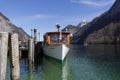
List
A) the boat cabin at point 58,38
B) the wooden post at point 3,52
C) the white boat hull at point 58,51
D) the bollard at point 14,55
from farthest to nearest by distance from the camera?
the boat cabin at point 58,38 → the white boat hull at point 58,51 → the bollard at point 14,55 → the wooden post at point 3,52

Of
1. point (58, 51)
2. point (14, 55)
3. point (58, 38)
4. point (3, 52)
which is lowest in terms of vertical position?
point (58, 51)

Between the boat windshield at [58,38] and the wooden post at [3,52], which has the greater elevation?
the boat windshield at [58,38]

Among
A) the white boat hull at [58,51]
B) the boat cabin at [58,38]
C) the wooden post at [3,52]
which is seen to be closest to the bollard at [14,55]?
the wooden post at [3,52]

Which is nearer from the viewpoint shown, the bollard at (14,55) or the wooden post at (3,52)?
the wooden post at (3,52)

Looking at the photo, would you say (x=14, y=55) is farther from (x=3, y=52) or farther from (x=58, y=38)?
(x=58, y=38)

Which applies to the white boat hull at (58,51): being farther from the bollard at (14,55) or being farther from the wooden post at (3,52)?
the wooden post at (3,52)

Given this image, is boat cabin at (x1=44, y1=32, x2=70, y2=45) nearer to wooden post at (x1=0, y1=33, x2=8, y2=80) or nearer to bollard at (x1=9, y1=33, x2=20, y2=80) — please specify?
bollard at (x1=9, y1=33, x2=20, y2=80)

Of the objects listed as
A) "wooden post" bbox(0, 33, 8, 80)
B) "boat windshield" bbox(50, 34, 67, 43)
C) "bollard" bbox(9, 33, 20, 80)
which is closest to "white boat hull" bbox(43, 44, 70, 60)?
"boat windshield" bbox(50, 34, 67, 43)

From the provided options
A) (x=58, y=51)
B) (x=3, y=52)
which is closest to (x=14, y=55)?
(x=3, y=52)

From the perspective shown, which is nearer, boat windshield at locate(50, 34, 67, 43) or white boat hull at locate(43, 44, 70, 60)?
white boat hull at locate(43, 44, 70, 60)

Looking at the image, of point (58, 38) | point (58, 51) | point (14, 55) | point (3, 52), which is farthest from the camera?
point (58, 38)

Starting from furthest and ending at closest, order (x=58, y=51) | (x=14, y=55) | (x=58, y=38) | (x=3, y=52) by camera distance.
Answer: (x=58, y=38), (x=58, y=51), (x=14, y=55), (x=3, y=52)

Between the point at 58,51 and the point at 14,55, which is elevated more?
the point at 14,55

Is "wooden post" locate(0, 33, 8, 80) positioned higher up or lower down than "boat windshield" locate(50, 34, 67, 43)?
lower down
